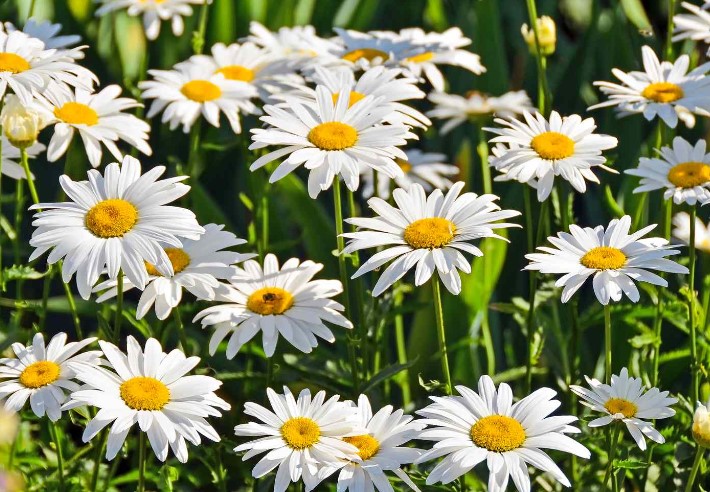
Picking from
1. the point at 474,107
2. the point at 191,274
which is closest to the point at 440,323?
the point at 191,274

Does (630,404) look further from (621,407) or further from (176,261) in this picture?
(176,261)

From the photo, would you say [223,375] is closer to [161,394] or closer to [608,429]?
[161,394]

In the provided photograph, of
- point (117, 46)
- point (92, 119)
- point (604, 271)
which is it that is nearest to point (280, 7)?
point (117, 46)

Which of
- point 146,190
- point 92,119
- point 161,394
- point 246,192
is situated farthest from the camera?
point 246,192

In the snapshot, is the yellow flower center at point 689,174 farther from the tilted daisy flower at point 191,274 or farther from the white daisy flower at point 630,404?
the tilted daisy flower at point 191,274

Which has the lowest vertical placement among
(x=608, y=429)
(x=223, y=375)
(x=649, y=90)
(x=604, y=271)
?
(x=223, y=375)

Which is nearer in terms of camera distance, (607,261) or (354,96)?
(607,261)
